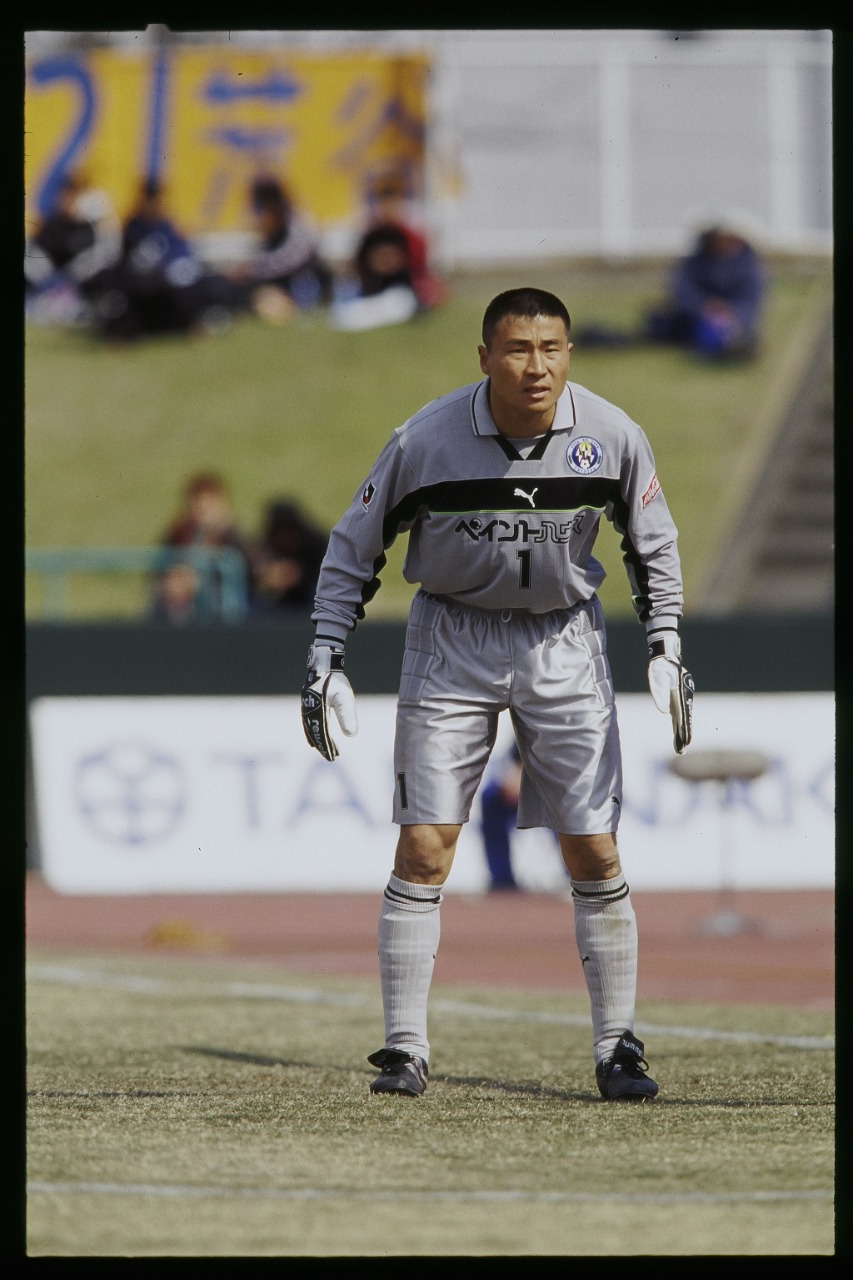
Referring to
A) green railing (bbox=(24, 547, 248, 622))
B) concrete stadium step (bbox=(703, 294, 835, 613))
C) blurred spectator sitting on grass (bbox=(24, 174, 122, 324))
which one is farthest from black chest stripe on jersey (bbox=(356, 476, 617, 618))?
blurred spectator sitting on grass (bbox=(24, 174, 122, 324))

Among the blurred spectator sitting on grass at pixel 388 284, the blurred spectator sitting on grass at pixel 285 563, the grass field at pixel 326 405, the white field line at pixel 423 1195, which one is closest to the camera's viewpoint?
the white field line at pixel 423 1195

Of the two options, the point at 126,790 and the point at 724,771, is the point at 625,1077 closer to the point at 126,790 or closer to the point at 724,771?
the point at 724,771

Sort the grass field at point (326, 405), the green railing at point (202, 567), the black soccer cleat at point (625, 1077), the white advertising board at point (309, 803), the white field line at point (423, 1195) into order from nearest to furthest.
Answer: the white field line at point (423, 1195)
the black soccer cleat at point (625, 1077)
the white advertising board at point (309, 803)
the green railing at point (202, 567)
the grass field at point (326, 405)

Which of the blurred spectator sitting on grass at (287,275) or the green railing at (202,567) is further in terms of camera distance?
the blurred spectator sitting on grass at (287,275)

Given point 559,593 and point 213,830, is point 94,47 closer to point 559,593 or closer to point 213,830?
point 213,830

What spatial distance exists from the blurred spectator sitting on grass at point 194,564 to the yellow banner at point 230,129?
8.77 m

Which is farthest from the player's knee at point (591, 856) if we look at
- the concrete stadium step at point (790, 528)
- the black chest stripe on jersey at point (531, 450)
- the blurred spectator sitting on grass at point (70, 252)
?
the blurred spectator sitting on grass at point (70, 252)

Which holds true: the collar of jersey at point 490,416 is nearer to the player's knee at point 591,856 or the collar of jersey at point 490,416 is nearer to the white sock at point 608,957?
the player's knee at point 591,856

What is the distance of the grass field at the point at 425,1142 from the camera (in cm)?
387

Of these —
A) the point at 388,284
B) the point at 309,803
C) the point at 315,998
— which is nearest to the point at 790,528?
the point at 388,284

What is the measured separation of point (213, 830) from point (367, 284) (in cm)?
1000

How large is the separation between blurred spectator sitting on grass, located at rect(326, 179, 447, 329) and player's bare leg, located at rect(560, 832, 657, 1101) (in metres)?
16.8

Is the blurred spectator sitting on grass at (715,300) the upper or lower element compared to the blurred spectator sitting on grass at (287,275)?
lower

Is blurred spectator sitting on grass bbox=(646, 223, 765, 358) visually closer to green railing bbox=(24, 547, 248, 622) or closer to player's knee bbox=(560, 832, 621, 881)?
green railing bbox=(24, 547, 248, 622)
